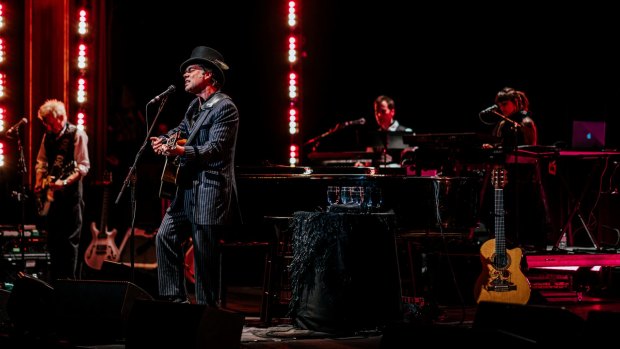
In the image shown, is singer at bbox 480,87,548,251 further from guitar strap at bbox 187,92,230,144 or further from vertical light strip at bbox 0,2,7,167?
vertical light strip at bbox 0,2,7,167

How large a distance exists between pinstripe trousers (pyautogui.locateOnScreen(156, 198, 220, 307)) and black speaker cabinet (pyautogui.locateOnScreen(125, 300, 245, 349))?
139 cm

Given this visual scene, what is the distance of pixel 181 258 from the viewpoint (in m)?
6.07

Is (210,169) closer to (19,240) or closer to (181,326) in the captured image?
(181,326)

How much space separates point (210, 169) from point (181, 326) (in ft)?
6.21

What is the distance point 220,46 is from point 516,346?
880 cm

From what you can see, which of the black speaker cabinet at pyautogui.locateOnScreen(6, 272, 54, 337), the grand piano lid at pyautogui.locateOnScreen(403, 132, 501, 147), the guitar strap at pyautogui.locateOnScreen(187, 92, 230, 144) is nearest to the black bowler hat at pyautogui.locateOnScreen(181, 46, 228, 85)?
the guitar strap at pyautogui.locateOnScreen(187, 92, 230, 144)

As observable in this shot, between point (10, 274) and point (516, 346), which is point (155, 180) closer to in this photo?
point (10, 274)

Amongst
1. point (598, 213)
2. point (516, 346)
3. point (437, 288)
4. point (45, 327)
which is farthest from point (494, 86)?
point (516, 346)

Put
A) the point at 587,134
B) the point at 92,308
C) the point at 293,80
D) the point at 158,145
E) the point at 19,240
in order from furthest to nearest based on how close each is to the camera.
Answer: the point at 293,80, the point at 19,240, the point at 587,134, the point at 158,145, the point at 92,308

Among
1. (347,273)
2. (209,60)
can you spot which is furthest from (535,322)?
(209,60)

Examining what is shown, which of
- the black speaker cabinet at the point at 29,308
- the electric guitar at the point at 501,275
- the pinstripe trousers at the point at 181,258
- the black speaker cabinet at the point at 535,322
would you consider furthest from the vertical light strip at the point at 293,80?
the black speaker cabinet at the point at 535,322

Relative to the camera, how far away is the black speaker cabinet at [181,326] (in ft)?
13.9

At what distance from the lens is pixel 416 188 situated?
6859mm

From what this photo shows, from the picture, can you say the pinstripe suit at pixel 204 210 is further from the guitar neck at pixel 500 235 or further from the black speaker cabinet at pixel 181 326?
the guitar neck at pixel 500 235
